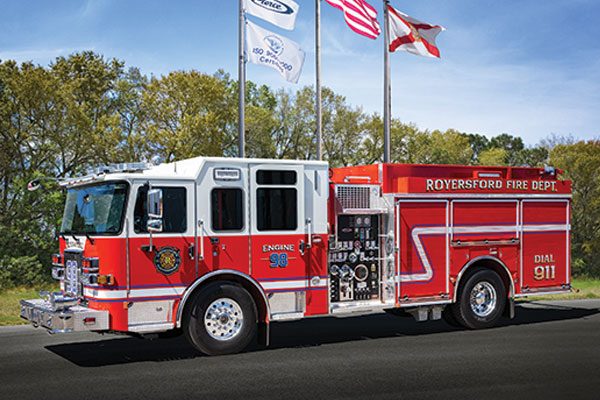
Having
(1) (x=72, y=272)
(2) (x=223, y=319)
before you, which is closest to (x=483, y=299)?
(2) (x=223, y=319)

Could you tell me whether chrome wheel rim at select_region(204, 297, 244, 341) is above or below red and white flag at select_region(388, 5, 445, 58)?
below

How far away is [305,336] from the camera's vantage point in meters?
11.2

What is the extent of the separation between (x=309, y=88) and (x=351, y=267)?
2740 centimetres

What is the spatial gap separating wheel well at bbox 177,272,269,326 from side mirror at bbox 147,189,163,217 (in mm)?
1161

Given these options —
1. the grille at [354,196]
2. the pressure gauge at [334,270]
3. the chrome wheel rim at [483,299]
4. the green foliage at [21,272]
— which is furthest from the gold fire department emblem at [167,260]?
the green foliage at [21,272]

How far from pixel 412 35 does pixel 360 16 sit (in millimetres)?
1758

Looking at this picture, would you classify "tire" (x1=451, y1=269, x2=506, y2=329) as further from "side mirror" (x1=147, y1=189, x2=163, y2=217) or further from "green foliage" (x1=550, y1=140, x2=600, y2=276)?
"green foliage" (x1=550, y1=140, x2=600, y2=276)

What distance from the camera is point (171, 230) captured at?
30.7 ft

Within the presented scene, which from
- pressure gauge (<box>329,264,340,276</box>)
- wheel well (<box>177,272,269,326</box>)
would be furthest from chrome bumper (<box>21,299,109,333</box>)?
pressure gauge (<box>329,264,340,276</box>)

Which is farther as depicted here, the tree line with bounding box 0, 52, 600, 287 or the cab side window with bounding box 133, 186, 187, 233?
the tree line with bounding box 0, 52, 600, 287

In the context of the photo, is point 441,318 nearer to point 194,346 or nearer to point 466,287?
point 466,287

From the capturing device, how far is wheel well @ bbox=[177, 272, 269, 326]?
9.36m

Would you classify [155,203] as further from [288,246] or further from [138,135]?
[138,135]

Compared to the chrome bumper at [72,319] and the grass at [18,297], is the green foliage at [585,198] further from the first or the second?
the chrome bumper at [72,319]
